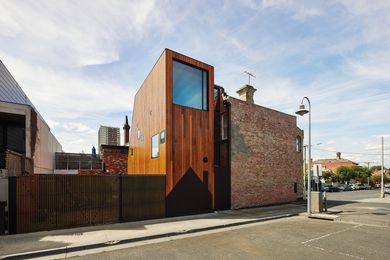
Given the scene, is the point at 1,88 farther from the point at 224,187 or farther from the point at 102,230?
the point at 224,187

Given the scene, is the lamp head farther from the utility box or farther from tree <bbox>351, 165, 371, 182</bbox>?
tree <bbox>351, 165, 371, 182</bbox>

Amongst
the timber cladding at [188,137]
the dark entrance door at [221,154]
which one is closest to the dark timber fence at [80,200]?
the timber cladding at [188,137]

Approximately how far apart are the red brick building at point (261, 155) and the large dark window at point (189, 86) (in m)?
2.60

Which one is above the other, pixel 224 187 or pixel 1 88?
pixel 1 88

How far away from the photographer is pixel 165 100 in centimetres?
1351

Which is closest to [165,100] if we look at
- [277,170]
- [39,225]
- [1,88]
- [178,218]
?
[178,218]

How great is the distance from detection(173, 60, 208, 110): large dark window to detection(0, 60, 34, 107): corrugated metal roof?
1522cm

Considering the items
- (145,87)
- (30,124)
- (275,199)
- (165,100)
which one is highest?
(145,87)

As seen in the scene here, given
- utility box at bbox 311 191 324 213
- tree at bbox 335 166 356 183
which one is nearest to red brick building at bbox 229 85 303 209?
utility box at bbox 311 191 324 213

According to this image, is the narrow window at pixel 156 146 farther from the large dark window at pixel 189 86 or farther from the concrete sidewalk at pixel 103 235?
the concrete sidewalk at pixel 103 235

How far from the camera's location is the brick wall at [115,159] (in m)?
26.4

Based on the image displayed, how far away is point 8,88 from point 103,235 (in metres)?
20.3

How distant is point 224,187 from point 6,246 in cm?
1071

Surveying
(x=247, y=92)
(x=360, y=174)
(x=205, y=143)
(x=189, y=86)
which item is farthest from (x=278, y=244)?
(x=360, y=174)
